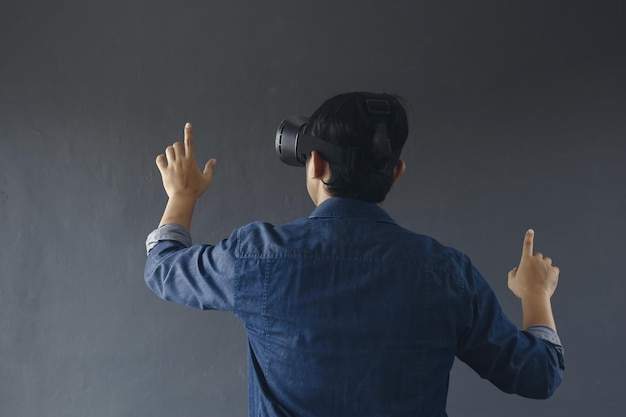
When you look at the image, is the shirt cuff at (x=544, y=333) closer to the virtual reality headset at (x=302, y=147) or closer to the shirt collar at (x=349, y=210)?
the shirt collar at (x=349, y=210)

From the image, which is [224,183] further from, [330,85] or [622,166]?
[622,166]

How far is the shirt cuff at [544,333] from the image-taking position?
0.93 meters

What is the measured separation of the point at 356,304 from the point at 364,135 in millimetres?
273

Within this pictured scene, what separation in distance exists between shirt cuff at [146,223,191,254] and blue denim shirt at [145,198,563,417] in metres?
0.09

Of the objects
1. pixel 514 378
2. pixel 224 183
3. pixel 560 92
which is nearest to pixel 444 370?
pixel 514 378

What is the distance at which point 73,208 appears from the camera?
208cm

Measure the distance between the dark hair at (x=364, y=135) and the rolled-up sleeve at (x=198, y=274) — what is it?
0.70ft

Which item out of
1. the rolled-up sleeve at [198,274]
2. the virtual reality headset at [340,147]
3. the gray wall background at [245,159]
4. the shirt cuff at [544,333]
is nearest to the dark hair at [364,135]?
the virtual reality headset at [340,147]

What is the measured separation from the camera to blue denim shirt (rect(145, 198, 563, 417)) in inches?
33.5

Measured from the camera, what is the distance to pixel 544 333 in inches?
36.9

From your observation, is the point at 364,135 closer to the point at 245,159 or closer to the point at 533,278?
the point at 533,278

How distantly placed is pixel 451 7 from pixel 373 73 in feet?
1.27

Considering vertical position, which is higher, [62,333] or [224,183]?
[224,183]

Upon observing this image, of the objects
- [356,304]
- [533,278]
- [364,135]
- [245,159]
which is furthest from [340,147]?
[245,159]
